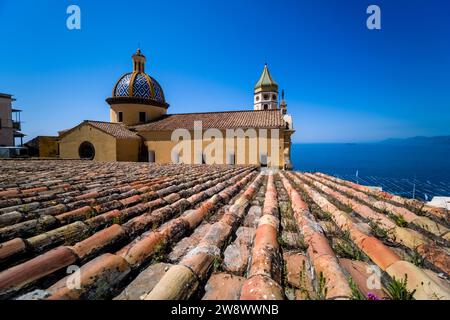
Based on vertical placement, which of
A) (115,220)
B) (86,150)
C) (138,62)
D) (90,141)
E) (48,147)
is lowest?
(115,220)

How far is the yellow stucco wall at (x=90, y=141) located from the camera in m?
19.0

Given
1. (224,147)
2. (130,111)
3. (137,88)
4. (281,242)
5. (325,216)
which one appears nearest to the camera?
(281,242)

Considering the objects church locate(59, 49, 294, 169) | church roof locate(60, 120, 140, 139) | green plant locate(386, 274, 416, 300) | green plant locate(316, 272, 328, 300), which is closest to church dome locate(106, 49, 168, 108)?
church locate(59, 49, 294, 169)

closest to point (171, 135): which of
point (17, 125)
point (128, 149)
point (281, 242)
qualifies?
point (128, 149)

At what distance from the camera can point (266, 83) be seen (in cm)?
3450

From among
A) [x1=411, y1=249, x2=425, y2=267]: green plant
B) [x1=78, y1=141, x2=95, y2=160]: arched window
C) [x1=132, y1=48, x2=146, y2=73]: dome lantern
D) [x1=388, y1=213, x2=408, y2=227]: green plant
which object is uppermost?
[x1=132, y1=48, x2=146, y2=73]: dome lantern

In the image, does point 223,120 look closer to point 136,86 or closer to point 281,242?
point 136,86

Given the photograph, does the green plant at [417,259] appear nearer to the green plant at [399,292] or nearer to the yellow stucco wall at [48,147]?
the green plant at [399,292]

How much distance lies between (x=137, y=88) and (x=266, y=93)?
19.9 meters

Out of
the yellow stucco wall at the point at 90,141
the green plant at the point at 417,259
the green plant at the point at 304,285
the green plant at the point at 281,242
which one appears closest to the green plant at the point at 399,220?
Result: the green plant at the point at 417,259

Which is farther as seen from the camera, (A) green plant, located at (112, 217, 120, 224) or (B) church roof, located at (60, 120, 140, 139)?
(B) church roof, located at (60, 120, 140, 139)

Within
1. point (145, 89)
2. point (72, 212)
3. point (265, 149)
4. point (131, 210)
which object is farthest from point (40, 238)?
point (145, 89)

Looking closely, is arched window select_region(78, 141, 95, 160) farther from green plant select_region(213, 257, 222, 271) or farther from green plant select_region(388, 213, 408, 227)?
green plant select_region(388, 213, 408, 227)

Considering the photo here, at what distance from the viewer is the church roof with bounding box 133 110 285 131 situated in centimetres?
1871
